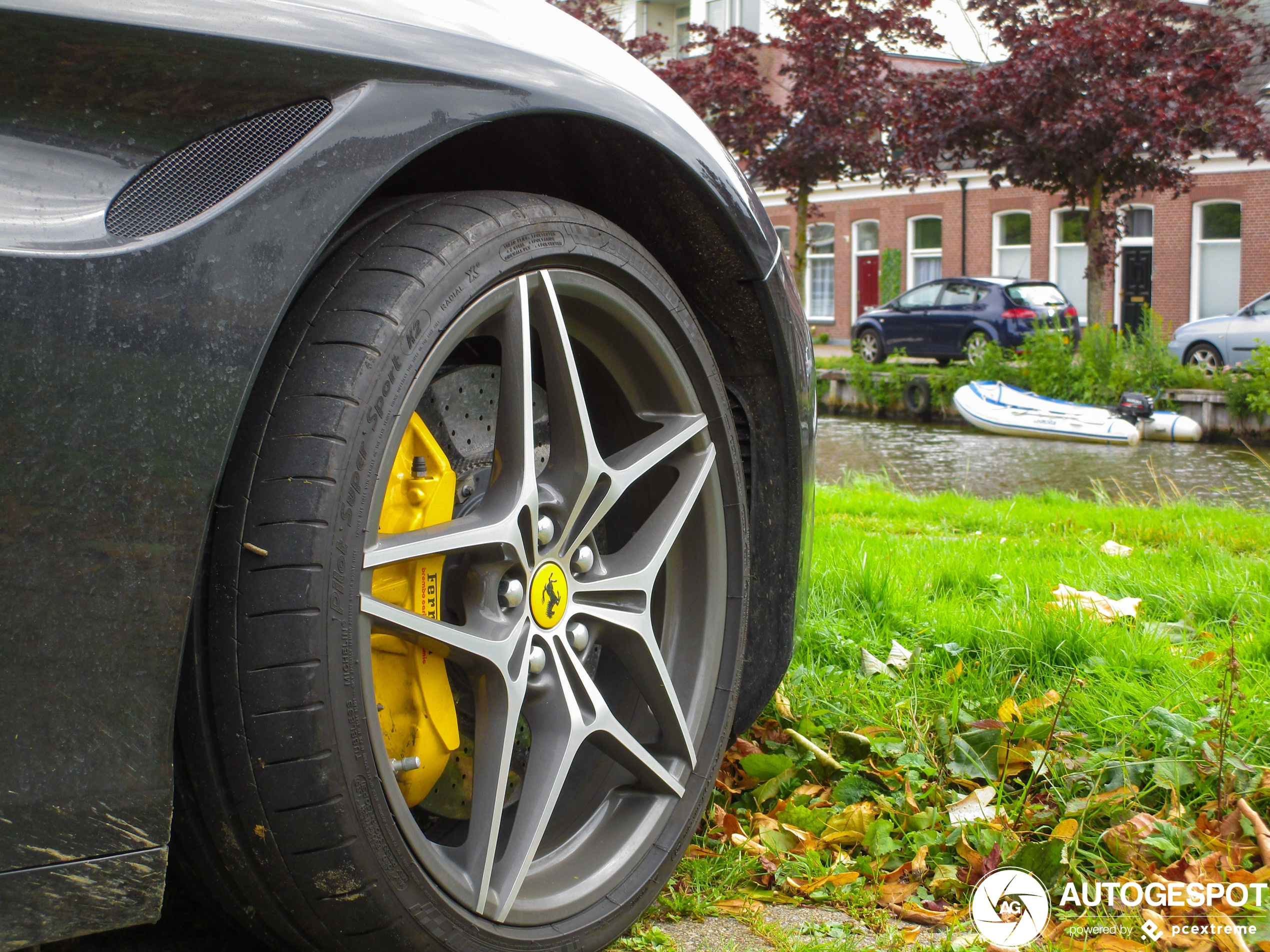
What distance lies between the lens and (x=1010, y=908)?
5.86 feet

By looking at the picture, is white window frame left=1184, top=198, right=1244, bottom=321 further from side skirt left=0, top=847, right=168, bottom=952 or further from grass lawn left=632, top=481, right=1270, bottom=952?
side skirt left=0, top=847, right=168, bottom=952

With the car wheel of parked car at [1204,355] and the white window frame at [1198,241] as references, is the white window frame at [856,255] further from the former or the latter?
the car wheel of parked car at [1204,355]

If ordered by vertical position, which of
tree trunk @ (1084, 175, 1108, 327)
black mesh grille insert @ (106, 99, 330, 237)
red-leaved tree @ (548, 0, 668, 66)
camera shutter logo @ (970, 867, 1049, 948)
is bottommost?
camera shutter logo @ (970, 867, 1049, 948)

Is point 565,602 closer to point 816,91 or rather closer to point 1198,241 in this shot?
point 816,91

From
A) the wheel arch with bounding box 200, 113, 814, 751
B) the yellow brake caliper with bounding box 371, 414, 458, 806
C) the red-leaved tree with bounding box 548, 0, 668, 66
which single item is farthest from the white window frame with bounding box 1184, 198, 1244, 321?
the yellow brake caliper with bounding box 371, 414, 458, 806

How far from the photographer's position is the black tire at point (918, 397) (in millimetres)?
17203

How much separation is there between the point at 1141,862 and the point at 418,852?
1.21 metres

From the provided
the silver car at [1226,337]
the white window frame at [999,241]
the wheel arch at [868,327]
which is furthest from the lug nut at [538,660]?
the white window frame at [999,241]

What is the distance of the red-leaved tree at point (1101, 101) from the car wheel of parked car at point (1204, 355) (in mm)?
1812

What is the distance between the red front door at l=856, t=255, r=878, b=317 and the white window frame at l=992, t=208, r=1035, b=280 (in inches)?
142

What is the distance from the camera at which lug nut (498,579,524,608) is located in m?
1.51

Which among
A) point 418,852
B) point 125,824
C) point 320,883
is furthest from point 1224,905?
point 125,824

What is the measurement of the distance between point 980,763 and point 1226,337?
1810 centimetres

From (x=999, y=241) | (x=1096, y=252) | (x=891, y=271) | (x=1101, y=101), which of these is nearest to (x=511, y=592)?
(x=1101, y=101)
